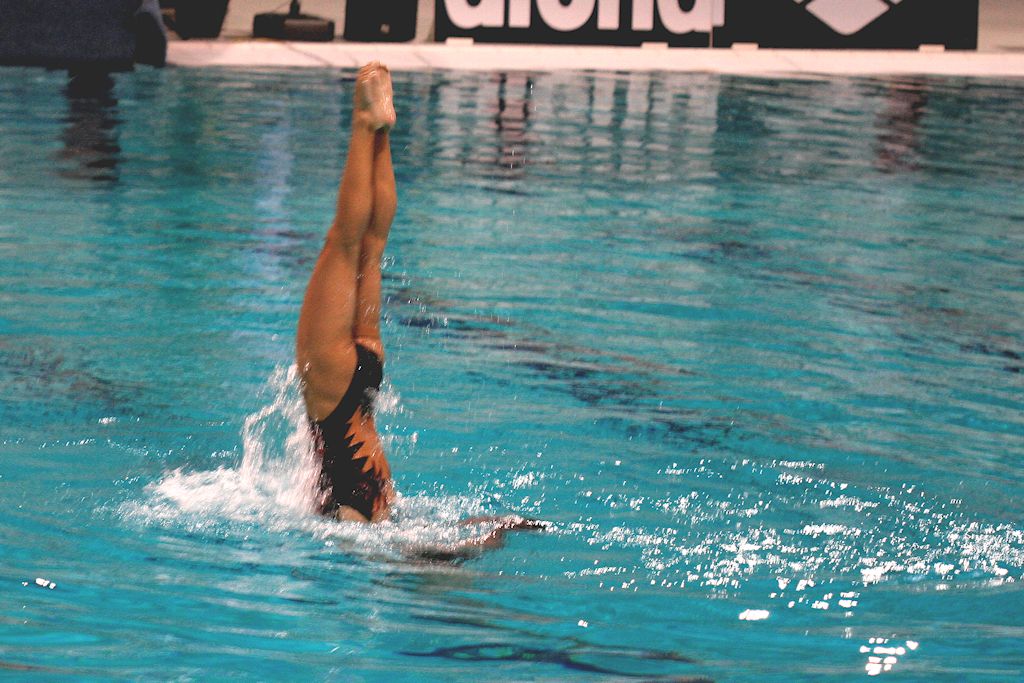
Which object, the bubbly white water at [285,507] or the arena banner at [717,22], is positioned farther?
the arena banner at [717,22]

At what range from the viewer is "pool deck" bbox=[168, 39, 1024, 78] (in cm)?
1545

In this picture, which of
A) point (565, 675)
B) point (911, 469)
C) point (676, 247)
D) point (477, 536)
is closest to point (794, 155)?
point (676, 247)

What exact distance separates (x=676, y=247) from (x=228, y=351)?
10.3 ft

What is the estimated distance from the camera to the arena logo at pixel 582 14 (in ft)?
55.3

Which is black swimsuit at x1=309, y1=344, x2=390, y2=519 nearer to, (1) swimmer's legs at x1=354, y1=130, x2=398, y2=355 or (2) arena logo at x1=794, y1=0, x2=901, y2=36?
(1) swimmer's legs at x1=354, y1=130, x2=398, y2=355

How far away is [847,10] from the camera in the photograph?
1747cm

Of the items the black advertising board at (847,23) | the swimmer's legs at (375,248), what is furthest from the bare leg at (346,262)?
the black advertising board at (847,23)

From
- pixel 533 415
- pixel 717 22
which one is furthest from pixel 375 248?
pixel 717 22

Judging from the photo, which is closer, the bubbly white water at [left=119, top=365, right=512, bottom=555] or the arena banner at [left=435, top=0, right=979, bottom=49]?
the bubbly white water at [left=119, top=365, right=512, bottom=555]

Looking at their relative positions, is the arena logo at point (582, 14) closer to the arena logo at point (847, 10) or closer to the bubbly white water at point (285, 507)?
the arena logo at point (847, 10)

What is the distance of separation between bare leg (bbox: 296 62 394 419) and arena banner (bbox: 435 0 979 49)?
13468 millimetres

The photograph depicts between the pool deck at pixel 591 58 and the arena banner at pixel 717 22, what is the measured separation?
0.53 feet

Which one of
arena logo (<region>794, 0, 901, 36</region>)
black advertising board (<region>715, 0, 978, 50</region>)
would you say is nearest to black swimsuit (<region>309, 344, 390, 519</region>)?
black advertising board (<region>715, 0, 978, 50</region>)

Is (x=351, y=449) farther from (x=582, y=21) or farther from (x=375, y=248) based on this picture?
(x=582, y=21)
